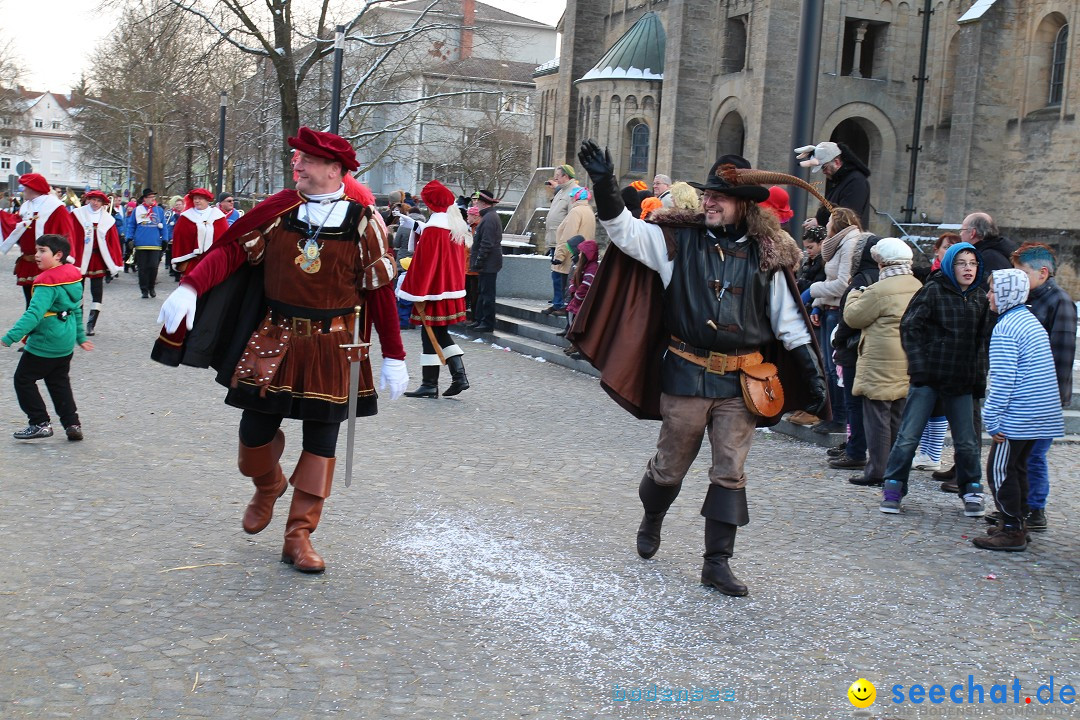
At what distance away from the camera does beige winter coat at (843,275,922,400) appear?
8.04 meters

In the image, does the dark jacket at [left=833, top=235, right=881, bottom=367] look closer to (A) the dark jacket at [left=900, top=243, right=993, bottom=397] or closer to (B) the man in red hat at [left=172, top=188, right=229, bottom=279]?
(A) the dark jacket at [left=900, top=243, right=993, bottom=397]

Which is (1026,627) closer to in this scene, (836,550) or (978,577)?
(978,577)

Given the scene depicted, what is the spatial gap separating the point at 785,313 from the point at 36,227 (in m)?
10.0

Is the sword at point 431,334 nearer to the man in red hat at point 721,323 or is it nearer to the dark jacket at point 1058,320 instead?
the man in red hat at point 721,323

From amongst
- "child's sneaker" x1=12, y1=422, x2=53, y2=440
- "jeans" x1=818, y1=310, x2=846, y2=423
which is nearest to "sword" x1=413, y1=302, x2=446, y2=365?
"jeans" x1=818, y1=310, x2=846, y2=423

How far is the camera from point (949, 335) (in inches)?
287

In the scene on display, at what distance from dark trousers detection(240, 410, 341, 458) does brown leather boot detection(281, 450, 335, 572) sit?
0.04 metres

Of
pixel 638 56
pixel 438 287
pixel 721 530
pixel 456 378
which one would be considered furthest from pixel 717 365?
pixel 638 56

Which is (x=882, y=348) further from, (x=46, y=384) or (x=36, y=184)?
(x=36, y=184)

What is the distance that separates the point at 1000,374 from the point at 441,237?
257 inches

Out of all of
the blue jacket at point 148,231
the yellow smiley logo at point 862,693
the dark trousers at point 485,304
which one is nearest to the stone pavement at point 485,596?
the yellow smiley logo at point 862,693

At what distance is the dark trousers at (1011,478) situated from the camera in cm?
650

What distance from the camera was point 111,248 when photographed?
15523mm

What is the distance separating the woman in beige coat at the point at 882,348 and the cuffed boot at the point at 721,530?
2.94 meters
